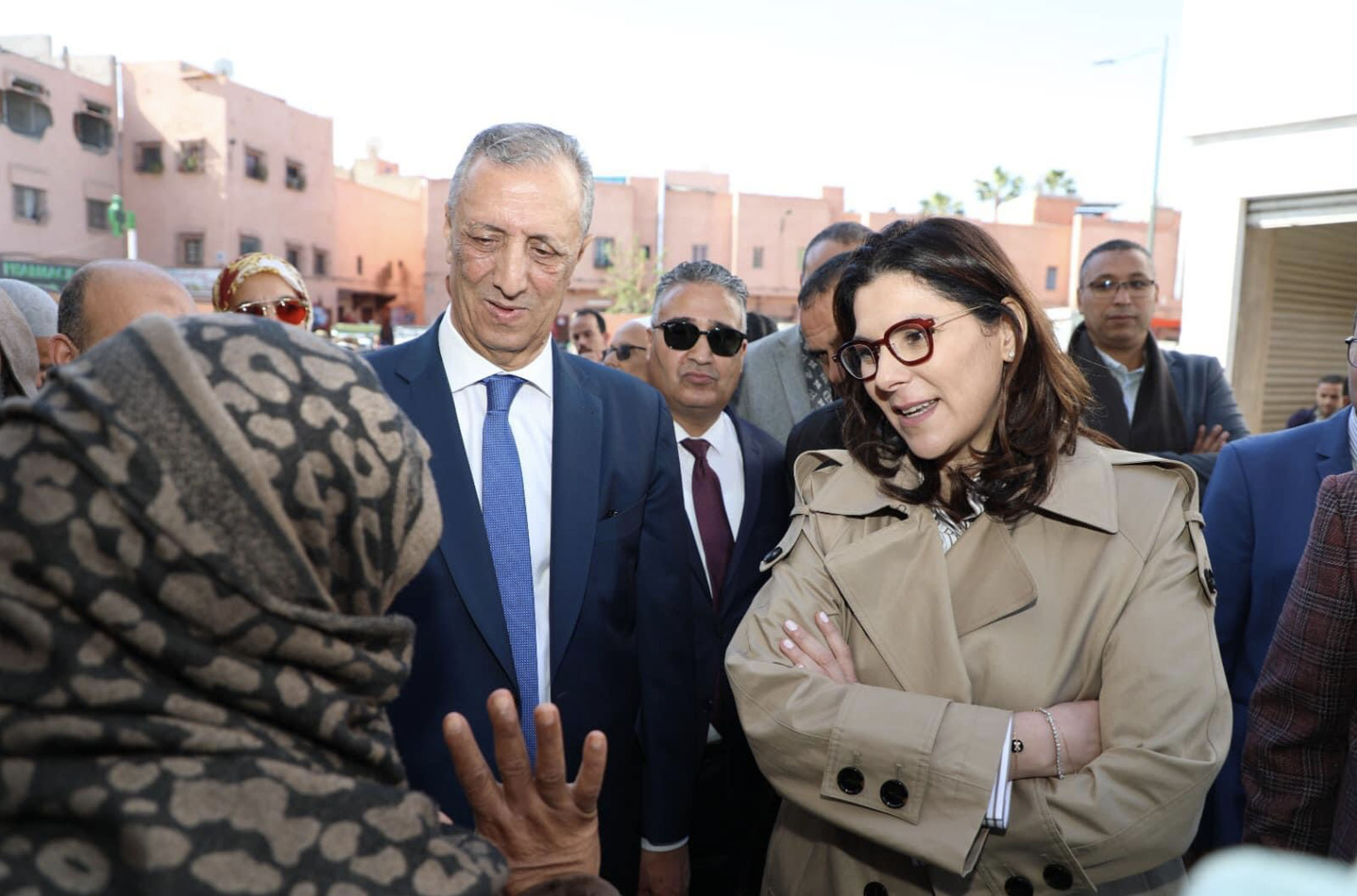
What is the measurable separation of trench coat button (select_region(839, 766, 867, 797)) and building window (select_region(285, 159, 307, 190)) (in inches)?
1403

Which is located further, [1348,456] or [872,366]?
[1348,456]

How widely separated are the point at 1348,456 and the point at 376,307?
40323mm

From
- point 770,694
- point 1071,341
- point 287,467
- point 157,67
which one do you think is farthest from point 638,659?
point 157,67

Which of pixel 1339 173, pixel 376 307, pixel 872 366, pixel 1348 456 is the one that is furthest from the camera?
pixel 376 307

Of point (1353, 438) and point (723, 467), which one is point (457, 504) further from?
point (1353, 438)

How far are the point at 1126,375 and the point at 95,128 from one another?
108 ft

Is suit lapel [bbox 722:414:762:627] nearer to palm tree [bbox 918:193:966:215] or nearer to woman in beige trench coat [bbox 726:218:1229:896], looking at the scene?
woman in beige trench coat [bbox 726:218:1229:896]

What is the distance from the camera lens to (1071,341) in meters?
4.87

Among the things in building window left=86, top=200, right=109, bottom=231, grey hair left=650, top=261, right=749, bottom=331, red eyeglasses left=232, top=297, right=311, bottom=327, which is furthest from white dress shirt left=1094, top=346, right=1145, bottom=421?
building window left=86, top=200, right=109, bottom=231

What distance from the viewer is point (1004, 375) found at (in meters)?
2.33

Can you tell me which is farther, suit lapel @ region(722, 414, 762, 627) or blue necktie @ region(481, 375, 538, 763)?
suit lapel @ region(722, 414, 762, 627)

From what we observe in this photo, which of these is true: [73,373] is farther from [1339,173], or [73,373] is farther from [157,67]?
[157,67]

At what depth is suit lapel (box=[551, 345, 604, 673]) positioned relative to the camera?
2.28 metres

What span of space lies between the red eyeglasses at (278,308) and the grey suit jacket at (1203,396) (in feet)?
12.5
